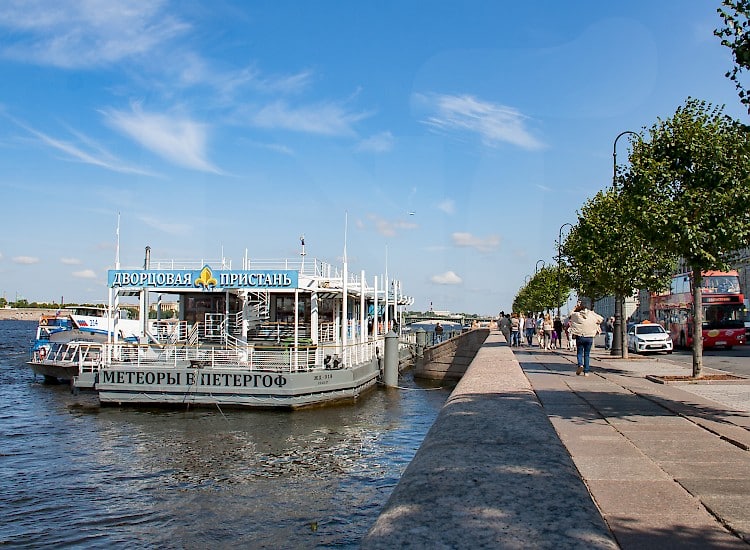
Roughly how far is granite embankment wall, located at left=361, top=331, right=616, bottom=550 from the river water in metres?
4.62

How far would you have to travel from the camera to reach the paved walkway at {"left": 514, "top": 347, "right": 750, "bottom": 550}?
4.31 m

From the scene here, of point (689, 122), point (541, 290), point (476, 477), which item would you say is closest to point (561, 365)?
point (689, 122)

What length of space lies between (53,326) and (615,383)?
38.8 metres

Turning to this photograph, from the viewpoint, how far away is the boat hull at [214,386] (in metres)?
22.1

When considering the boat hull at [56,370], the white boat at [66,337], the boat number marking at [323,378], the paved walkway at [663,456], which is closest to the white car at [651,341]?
the boat number marking at [323,378]

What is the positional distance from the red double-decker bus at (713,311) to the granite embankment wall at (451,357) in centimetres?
916

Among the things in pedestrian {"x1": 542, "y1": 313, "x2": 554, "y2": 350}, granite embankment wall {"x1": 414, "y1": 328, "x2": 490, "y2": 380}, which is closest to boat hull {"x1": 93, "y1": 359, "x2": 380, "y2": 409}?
pedestrian {"x1": 542, "y1": 313, "x2": 554, "y2": 350}

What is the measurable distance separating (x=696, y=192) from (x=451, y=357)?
75.3 feet

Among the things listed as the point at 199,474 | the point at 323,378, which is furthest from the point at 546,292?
the point at 199,474

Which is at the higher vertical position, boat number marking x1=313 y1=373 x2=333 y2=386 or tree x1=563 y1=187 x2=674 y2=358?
tree x1=563 y1=187 x2=674 y2=358

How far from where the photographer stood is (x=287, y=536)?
1009cm

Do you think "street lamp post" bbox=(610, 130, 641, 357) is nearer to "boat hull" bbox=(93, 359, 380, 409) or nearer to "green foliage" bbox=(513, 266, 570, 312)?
"boat hull" bbox=(93, 359, 380, 409)

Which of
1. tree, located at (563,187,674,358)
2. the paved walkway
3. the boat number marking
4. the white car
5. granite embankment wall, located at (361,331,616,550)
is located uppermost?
tree, located at (563,187,674,358)

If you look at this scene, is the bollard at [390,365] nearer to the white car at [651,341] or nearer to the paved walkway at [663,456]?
the white car at [651,341]
